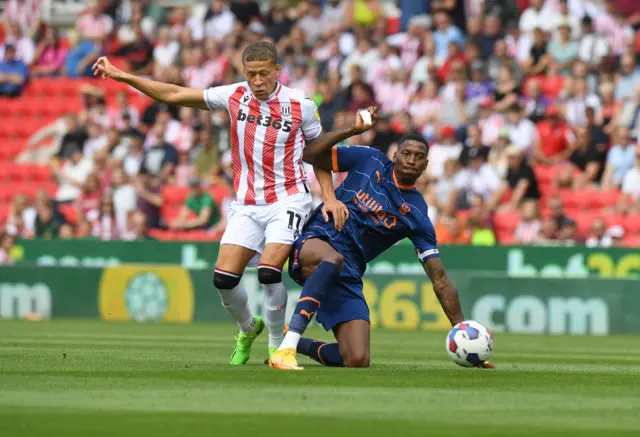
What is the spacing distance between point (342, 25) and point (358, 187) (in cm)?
1386

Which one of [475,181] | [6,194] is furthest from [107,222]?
[475,181]

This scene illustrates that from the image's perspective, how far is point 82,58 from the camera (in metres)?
26.9

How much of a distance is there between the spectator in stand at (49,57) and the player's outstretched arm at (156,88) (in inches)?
697

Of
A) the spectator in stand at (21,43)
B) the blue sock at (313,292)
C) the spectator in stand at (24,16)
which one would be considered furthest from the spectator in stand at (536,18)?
the blue sock at (313,292)

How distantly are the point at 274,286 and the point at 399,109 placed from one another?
11864mm

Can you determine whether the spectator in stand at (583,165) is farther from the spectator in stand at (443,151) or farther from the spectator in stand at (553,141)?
the spectator in stand at (443,151)

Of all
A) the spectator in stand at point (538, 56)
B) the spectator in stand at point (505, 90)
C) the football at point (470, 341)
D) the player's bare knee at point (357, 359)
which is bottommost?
the player's bare knee at point (357, 359)

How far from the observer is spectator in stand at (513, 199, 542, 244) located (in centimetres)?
1902

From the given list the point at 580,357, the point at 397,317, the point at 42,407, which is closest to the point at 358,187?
the point at 580,357

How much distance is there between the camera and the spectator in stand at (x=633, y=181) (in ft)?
61.9

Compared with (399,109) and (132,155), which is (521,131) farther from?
(132,155)

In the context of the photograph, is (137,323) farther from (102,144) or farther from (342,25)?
(342,25)

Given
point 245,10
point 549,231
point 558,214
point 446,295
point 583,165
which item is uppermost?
point 245,10

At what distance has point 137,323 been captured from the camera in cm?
1909
